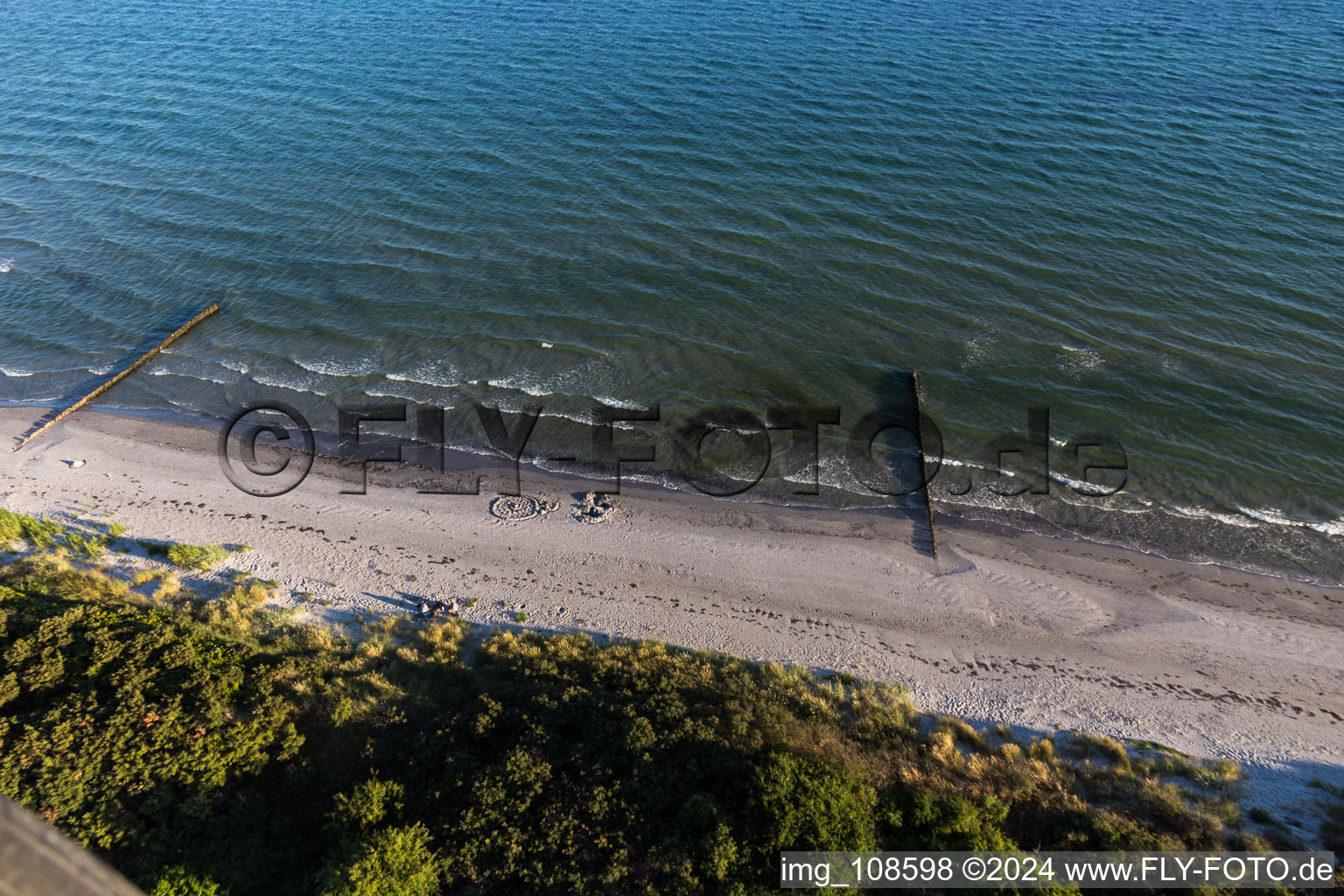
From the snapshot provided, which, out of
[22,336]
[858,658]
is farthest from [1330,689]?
[22,336]

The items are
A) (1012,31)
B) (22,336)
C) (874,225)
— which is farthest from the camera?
(1012,31)

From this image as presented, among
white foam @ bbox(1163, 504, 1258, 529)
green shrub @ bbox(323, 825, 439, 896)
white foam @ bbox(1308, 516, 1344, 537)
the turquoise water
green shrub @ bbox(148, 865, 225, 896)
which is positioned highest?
the turquoise water

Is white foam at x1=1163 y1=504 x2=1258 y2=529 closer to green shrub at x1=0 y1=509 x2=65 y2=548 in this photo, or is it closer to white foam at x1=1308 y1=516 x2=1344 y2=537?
white foam at x1=1308 y1=516 x2=1344 y2=537

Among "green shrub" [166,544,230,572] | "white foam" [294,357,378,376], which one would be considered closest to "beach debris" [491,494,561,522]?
"green shrub" [166,544,230,572]

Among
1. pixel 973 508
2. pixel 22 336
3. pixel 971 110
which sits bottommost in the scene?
pixel 973 508

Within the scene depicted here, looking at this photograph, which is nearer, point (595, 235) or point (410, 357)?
point (410, 357)

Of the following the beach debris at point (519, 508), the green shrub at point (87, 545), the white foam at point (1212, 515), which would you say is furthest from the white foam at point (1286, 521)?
the green shrub at point (87, 545)

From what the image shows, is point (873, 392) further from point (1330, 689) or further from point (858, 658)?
point (1330, 689)
